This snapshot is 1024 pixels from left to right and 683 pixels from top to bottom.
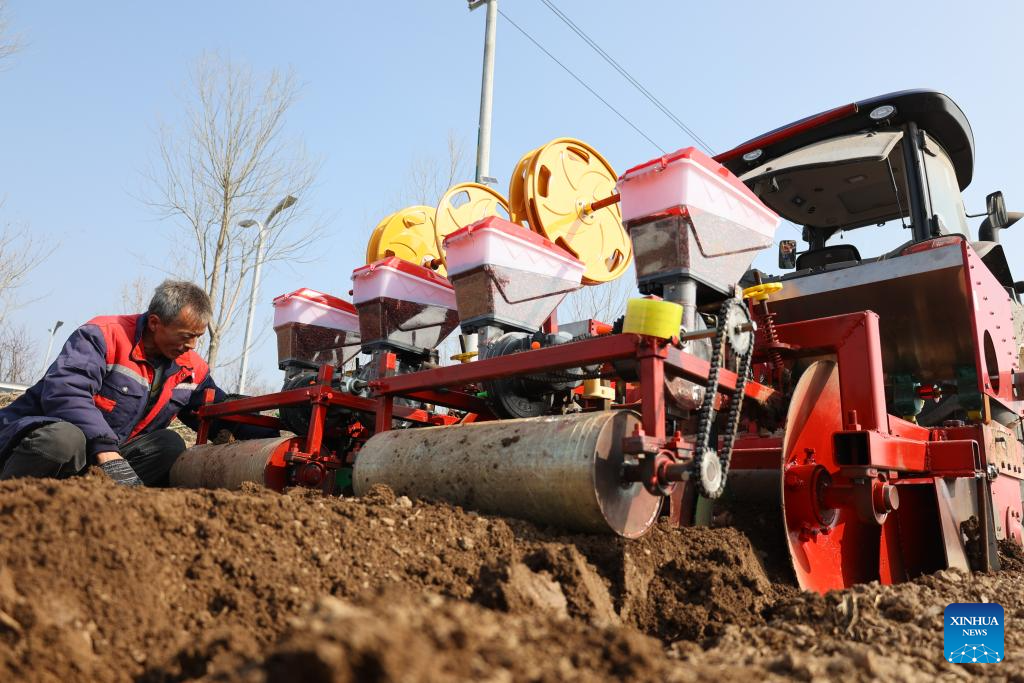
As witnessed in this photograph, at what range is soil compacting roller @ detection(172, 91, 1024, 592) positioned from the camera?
7.97 ft

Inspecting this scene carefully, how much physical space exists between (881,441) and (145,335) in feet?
11.7

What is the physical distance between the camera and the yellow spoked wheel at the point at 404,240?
513 centimetres

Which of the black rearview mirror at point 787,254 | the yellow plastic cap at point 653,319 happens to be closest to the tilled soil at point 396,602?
the yellow plastic cap at point 653,319

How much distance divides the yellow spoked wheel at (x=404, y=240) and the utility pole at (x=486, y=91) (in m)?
2.68

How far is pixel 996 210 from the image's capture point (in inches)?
167

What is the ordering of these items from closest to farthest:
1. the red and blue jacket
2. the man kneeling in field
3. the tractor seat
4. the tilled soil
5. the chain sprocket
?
the tilled soil → the chain sprocket → the man kneeling in field → the red and blue jacket → the tractor seat

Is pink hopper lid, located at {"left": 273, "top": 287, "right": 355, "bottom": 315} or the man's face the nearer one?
the man's face

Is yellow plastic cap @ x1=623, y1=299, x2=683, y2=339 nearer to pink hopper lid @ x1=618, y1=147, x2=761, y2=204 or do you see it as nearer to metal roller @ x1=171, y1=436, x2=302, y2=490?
pink hopper lid @ x1=618, y1=147, x2=761, y2=204

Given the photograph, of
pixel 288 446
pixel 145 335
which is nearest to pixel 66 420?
pixel 145 335

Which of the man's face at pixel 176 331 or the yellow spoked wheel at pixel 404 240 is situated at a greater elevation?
the yellow spoked wheel at pixel 404 240

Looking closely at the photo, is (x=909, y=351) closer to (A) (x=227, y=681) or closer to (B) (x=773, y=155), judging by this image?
(B) (x=773, y=155)

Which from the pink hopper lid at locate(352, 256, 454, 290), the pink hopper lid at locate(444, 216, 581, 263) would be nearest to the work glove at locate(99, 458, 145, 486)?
the pink hopper lid at locate(352, 256, 454, 290)

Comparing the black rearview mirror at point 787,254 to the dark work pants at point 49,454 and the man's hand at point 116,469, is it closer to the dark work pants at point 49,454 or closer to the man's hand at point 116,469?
the man's hand at point 116,469

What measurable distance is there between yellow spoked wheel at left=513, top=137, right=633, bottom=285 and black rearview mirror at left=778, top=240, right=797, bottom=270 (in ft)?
2.99
